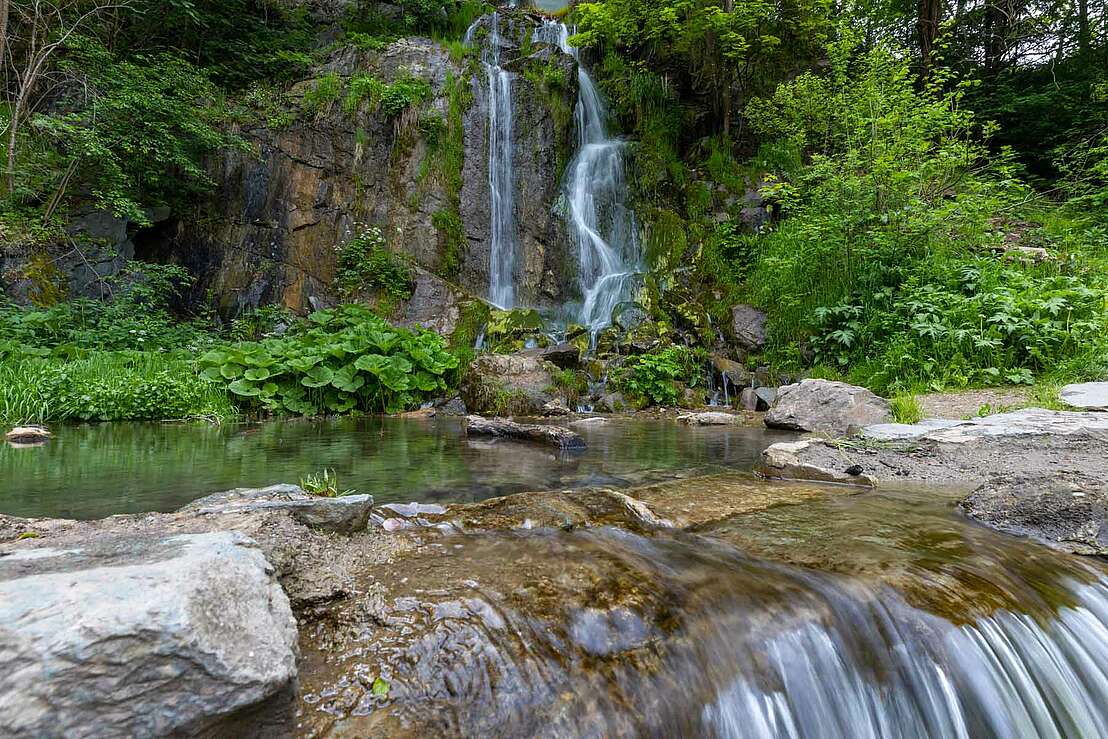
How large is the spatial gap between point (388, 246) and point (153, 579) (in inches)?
466

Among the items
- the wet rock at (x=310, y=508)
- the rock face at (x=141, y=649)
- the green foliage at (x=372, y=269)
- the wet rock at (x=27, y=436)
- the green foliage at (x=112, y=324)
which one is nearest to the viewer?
the rock face at (x=141, y=649)

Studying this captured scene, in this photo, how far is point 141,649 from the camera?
97 cm

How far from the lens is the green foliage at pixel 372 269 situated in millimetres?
11547

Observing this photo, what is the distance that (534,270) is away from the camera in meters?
12.5

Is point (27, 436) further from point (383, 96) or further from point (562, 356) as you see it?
point (383, 96)

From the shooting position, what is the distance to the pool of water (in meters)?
3.09

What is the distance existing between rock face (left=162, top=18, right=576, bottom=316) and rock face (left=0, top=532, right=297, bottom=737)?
1050 cm

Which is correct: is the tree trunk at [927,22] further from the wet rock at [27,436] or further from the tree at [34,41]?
the wet rock at [27,436]

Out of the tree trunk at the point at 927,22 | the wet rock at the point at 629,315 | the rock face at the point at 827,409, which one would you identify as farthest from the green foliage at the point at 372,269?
the tree trunk at the point at 927,22

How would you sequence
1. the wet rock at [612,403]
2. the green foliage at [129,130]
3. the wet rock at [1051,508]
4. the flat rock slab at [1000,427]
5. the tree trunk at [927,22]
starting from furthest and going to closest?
1. the tree trunk at [927,22]
2. the green foliage at [129,130]
3. the wet rock at [612,403]
4. the flat rock slab at [1000,427]
5. the wet rock at [1051,508]

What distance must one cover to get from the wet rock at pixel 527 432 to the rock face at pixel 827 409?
2.44 meters

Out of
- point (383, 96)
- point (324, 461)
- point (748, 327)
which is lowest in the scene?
point (324, 461)

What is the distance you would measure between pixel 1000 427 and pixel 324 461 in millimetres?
5270

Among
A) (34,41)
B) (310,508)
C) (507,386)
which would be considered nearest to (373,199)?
(34,41)
